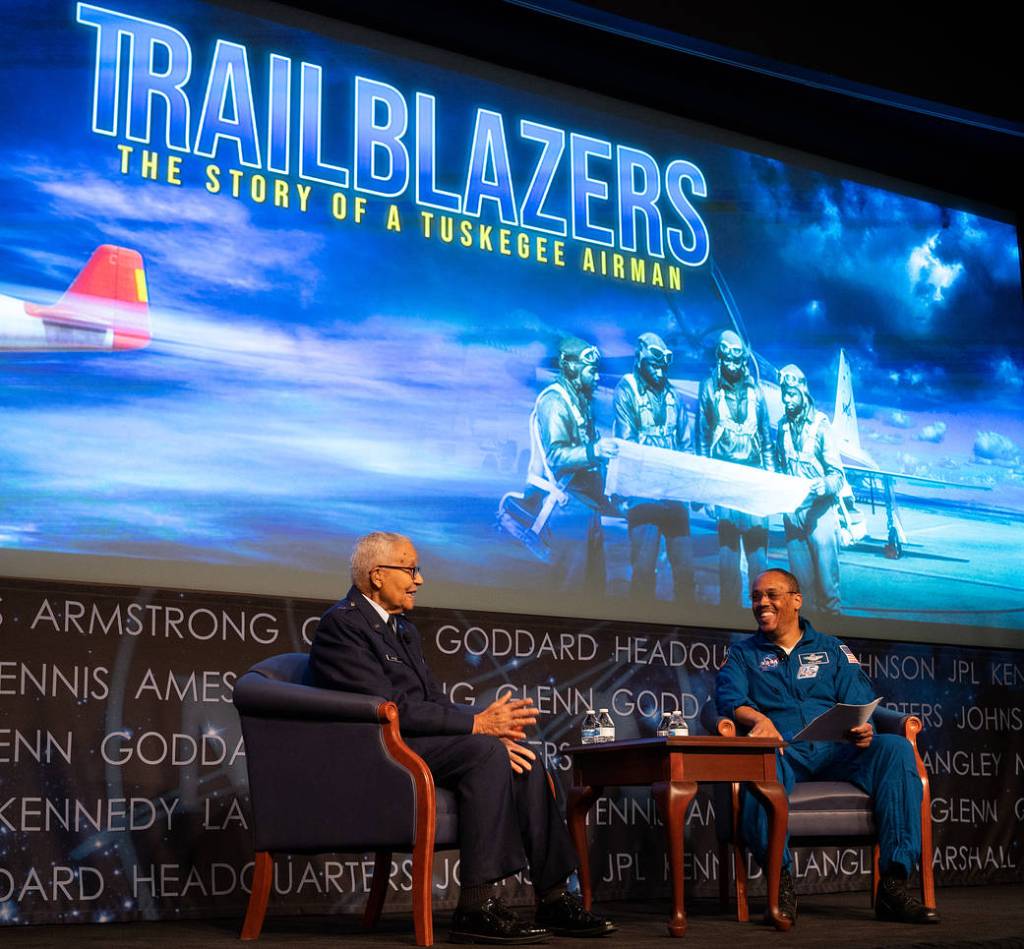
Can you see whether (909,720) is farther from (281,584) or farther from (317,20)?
(317,20)

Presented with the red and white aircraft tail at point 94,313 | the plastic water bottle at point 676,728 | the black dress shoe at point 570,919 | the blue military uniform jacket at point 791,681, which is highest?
the red and white aircraft tail at point 94,313

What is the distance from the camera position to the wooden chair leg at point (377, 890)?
4125 millimetres

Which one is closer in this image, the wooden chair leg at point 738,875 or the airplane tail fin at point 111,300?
the wooden chair leg at point 738,875

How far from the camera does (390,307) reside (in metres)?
5.23

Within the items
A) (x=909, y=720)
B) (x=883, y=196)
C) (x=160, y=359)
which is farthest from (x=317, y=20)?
(x=909, y=720)

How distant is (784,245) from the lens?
6312 millimetres

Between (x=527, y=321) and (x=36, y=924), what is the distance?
2.86m

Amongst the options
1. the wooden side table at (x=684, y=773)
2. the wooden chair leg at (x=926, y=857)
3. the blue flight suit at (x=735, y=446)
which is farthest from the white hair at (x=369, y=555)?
the blue flight suit at (x=735, y=446)

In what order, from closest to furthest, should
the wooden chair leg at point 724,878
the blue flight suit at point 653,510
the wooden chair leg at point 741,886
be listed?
the wooden chair leg at point 741,886 → the wooden chair leg at point 724,878 → the blue flight suit at point 653,510

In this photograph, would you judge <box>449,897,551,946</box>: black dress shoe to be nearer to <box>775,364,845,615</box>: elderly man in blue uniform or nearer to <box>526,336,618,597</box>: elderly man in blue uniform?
<box>526,336,618,597</box>: elderly man in blue uniform

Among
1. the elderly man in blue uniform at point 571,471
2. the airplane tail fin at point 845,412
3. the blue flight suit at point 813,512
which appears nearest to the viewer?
the elderly man in blue uniform at point 571,471

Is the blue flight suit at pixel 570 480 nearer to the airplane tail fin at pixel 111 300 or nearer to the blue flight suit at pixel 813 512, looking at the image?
the blue flight suit at pixel 813 512

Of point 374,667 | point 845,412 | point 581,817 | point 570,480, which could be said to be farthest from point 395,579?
point 845,412

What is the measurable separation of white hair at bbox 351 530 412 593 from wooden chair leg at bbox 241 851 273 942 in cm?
80
